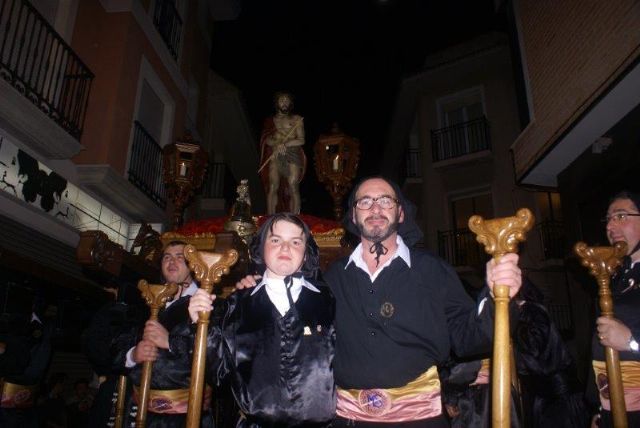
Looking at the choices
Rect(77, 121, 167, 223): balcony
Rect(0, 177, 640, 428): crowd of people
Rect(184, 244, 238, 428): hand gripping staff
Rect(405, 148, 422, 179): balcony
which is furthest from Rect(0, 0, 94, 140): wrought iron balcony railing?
Rect(405, 148, 422, 179): balcony

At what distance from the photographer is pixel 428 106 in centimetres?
1662

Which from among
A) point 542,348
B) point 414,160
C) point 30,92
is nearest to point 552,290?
point 414,160

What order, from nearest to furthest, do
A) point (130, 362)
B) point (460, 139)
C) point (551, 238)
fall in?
point (130, 362) < point (551, 238) < point (460, 139)

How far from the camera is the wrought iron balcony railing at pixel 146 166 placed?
30.9 feet

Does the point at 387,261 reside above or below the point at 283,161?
below

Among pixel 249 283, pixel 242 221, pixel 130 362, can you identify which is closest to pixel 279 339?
pixel 249 283

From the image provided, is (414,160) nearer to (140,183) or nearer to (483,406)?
(140,183)

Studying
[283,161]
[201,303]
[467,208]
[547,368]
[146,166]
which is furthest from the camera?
[467,208]

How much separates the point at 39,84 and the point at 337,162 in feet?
17.7

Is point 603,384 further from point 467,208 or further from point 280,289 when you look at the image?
point 467,208

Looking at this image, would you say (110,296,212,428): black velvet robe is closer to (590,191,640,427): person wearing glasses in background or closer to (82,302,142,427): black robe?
(82,302,142,427): black robe

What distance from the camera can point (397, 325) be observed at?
2.51m

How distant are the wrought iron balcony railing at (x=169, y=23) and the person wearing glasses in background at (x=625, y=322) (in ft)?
34.0

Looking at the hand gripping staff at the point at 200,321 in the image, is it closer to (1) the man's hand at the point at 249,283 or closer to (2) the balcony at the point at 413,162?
(1) the man's hand at the point at 249,283
